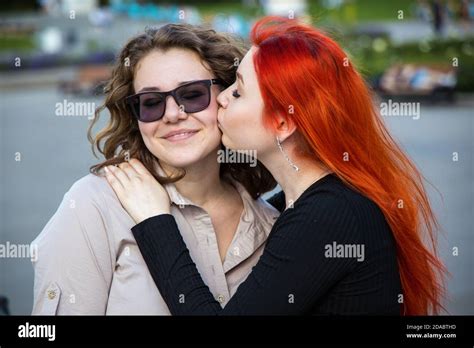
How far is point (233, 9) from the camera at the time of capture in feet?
53.5

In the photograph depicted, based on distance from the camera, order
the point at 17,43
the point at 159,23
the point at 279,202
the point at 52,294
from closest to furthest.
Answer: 1. the point at 52,294
2. the point at 279,202
3. the point at 159,23
4. the point at 17,43

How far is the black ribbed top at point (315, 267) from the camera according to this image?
107 inches

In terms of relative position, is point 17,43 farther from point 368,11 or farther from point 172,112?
point 172,112

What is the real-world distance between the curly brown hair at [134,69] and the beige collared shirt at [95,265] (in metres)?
0.24

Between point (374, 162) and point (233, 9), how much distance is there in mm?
13806

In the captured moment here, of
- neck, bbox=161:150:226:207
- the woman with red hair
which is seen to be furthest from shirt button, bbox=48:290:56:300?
neck, bbox=161:150:226:207

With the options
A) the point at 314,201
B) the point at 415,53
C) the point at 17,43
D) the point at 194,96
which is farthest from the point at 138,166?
the point at 17,43

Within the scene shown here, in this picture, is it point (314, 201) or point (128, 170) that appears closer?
point (314, 201)

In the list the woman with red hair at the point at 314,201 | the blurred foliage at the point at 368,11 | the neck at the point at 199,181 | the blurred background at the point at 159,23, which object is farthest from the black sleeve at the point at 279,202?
the blurred foliage at the point at 368,11

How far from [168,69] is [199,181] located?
465 millimetres

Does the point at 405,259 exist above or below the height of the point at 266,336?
above

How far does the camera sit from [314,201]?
276cm

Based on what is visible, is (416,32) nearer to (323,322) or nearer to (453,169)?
(453,169)

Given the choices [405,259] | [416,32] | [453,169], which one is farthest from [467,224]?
[416,32]
